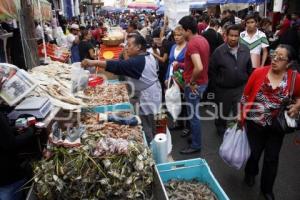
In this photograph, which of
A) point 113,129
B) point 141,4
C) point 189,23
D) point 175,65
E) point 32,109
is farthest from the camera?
point 141,4

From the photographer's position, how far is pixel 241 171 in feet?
14.7

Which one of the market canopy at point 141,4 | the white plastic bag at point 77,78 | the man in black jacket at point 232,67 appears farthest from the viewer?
the market canopy at point 141,4

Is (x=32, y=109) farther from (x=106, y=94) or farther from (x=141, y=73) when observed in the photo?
(x=106, y=94)

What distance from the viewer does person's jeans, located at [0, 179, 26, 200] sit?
2473mm

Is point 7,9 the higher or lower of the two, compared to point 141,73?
higher

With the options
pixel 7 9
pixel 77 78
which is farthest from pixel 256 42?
pixel 7 9

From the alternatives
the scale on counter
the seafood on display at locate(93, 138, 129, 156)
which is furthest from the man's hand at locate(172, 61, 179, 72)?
the seafood on display at locate(93, 138, 129, 156)

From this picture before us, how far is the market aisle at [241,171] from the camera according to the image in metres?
3.92

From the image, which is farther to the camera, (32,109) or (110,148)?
(32,109)

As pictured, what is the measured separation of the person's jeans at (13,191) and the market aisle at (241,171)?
98.8 inches

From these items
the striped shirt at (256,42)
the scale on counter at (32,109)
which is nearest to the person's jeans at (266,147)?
the scale on counter at (32,109)

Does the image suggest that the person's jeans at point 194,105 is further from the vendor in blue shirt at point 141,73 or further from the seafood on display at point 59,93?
the seafood on display at point 59,93

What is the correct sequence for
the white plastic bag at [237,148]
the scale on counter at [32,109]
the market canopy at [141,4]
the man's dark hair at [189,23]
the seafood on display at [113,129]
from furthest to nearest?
the market canopy at [141,4]
the man's dark hair at [189,23]
the white plastic bag at [237,148]
the seafood on display at [113,129]
the scale on counter at [32,109]

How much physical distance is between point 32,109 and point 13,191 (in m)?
0.69
